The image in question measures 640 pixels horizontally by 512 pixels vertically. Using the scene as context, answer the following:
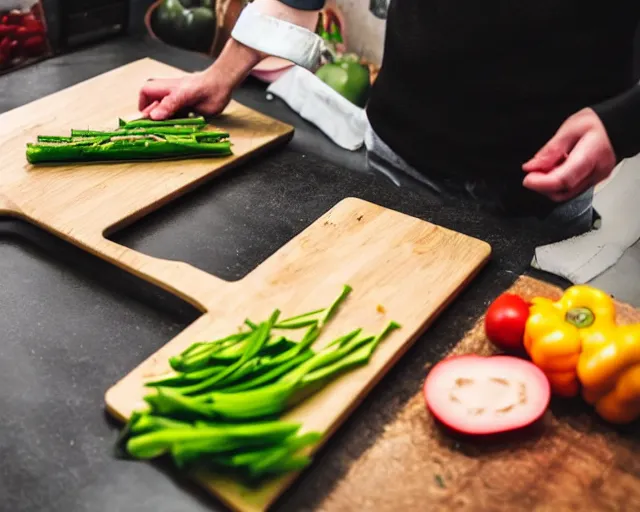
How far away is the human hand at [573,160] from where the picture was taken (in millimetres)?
1173

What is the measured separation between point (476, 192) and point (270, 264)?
2.07 ft

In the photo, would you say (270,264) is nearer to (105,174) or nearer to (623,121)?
(105,174)

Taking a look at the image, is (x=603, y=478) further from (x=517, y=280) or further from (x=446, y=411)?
(x=517, y=280)

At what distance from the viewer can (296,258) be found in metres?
1.21

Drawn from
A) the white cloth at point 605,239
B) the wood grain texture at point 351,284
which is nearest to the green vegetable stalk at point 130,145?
the wood grain texture at point 351,284

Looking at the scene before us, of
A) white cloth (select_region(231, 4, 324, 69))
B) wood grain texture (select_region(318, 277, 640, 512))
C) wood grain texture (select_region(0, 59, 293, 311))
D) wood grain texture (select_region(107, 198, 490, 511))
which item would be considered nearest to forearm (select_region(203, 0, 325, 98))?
white cloth (select_region(231, 4, 324, 69))

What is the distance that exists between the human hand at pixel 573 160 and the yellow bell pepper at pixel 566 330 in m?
0.21

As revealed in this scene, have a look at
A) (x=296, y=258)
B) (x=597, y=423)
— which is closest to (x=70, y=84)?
(x=296, y=258)

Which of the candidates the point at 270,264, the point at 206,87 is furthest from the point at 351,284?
the point at 206,87

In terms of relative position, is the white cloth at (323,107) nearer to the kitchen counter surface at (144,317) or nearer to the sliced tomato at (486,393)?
the kitchen counter surface at (144,317)

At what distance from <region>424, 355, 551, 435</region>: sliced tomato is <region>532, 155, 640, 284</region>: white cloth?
343 millimetres

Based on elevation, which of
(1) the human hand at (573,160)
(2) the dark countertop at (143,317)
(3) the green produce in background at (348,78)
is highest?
(1) the human hand at (573,160)

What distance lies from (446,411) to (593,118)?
0.64 meters

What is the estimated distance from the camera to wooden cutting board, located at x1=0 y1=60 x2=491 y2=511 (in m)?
0.97
